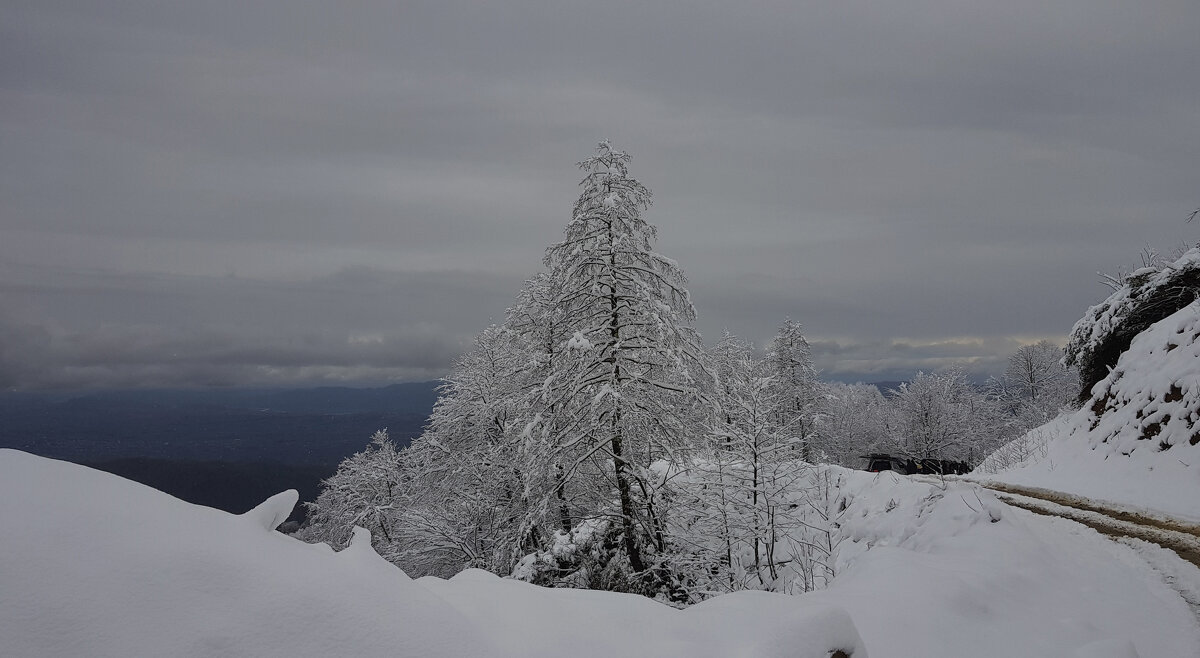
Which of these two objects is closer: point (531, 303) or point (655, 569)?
point (655, 569)

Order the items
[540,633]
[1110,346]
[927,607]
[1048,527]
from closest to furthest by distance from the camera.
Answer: [540,633]
[927,607]
[1048,527]
[1110,346]

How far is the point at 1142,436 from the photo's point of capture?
1198 centimetres

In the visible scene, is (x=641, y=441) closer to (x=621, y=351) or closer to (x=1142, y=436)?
(x=621, y=351)

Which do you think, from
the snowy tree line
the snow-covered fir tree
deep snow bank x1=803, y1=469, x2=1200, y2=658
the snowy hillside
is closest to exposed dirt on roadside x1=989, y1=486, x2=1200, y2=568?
deep snow bank x1=803, y1=469, x2=1200, y2=658

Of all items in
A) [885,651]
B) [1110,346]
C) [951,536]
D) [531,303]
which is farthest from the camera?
[531,303]

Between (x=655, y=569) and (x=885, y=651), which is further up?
(x=885, y=651)

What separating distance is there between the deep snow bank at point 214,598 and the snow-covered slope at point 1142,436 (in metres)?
11.0

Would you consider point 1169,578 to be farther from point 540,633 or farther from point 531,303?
point 531,303

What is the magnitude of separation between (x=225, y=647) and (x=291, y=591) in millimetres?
323

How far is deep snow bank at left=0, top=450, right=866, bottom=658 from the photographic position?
2244 millimetres

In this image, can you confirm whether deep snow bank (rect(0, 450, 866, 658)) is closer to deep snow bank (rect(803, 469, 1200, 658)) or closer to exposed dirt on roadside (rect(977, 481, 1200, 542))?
deep snow bank (rect(803, 469, 1200, 658))

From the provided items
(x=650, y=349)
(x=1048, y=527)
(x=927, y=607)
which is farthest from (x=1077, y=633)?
(x=650, y=349)

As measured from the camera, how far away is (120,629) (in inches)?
88.8

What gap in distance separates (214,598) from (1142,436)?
647 inches
